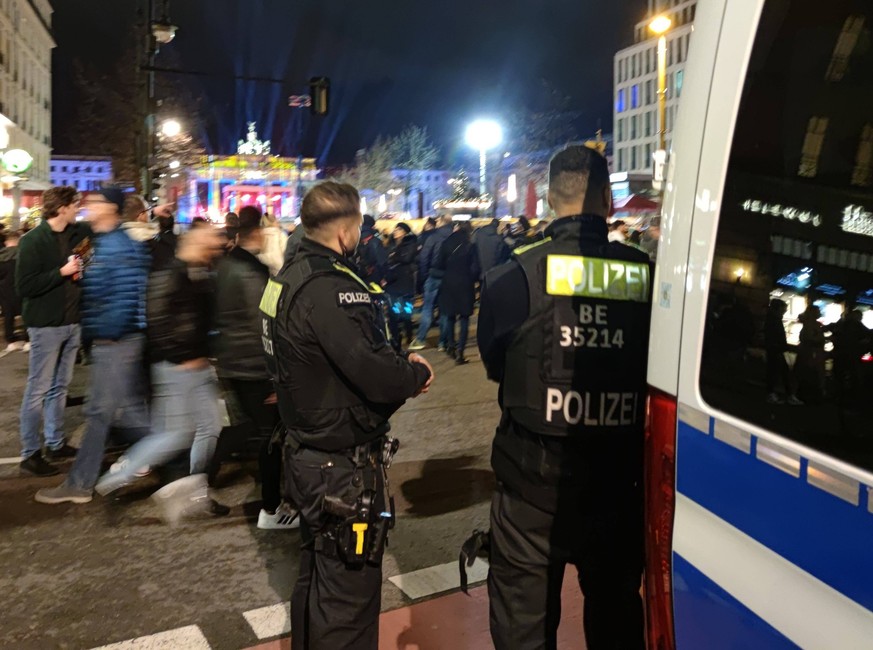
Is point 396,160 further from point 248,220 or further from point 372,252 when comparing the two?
point 248,220

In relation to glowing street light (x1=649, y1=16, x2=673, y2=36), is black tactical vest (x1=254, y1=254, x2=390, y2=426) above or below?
below

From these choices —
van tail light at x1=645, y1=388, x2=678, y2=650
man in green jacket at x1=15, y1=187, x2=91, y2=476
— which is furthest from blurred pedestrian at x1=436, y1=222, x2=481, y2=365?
van tail light at x1=645, y1=388, x2=678, y2=650

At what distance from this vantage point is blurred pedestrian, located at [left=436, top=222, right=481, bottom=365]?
33.3 feet

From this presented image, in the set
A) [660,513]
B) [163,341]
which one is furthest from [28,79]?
[660,513]

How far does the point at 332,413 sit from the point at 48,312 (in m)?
3.65

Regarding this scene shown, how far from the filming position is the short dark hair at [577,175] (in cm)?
245

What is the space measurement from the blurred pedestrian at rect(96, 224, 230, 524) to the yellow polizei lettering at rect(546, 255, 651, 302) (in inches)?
111

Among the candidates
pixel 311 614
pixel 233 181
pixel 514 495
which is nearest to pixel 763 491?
pixel 514 495

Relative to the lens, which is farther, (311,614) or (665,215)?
(311,614)

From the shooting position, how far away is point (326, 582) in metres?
2.63

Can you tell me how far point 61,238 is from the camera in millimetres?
5527

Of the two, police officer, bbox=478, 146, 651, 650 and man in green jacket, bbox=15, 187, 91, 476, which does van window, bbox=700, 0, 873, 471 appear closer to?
police officer, bbox=478, 146, 651, 650

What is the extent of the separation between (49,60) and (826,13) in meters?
72.9

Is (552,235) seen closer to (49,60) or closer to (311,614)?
(311,614)
